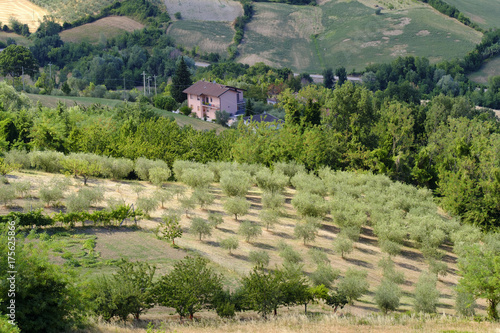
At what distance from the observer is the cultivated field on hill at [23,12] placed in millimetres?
168000

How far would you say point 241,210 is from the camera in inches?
1366

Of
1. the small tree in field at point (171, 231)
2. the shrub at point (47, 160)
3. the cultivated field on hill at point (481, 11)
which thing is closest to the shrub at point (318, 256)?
the small tree in field at point (171, 231)

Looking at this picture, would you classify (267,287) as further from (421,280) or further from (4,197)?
(4,197)

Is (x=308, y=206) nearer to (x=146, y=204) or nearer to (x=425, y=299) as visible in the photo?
(x=146, y=204)

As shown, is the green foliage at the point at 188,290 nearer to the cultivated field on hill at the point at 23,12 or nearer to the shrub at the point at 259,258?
the shrub at the point at 259,258

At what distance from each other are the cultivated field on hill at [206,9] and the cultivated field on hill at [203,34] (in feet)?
21.8

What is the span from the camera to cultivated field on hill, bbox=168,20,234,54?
538 feet

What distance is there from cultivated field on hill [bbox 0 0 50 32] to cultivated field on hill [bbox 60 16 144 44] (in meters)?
14.9

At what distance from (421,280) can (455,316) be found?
2.89 metres

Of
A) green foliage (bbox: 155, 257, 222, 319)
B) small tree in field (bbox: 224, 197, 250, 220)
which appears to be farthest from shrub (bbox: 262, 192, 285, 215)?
green foliage (bbox: 155, 257, 222, 319)

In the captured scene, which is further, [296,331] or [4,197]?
[4,197]

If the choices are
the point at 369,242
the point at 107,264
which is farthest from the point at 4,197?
the point at 369,242

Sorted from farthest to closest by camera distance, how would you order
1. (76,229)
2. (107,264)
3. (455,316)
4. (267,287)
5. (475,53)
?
(475,53) < (76,229) < (107,264) < (455,316) < (267,287)

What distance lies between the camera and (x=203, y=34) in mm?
170125
